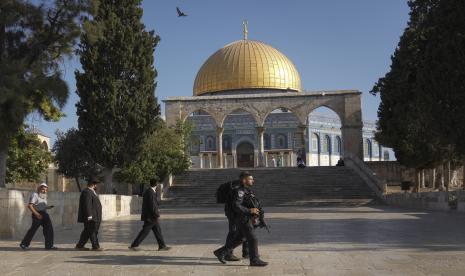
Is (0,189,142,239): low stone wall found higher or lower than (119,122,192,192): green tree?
lower

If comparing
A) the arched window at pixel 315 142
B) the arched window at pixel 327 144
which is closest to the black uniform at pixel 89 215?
the arched window at pixel 315 142

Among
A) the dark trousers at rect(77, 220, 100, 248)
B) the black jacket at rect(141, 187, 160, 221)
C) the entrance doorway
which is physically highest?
the entrance doorway

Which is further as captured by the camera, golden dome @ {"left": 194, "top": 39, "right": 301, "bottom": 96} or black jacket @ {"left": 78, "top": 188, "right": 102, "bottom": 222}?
golden dome @ {"left": 194, "top": 39, "right": 301, "bottom": 96}

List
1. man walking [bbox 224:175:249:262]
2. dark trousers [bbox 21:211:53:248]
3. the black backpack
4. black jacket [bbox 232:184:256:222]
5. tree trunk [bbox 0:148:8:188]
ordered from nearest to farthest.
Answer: black jacket [bbox 232:184:256:222]
man walking [bbox 224:175:249:262]
the black backpack
dark trousers [bbox 21:211:53:248]
tree trunk [bbox 0:148:8:188]

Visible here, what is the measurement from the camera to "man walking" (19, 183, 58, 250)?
9.73 meters

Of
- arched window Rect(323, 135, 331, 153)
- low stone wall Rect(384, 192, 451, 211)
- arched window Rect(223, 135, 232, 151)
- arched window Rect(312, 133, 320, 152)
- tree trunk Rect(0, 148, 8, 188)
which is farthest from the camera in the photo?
arched window Rect(323, 135, 331, 153)

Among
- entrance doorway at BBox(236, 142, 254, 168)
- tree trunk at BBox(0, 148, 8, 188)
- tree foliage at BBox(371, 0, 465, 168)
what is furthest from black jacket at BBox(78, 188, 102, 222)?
entrance doorway at BBox(236, 142, 254, 168)

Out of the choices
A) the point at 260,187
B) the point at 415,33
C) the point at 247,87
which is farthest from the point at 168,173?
the point at 247,87

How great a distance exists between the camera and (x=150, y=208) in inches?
372

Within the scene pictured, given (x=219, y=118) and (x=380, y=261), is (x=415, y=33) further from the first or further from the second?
(x=219, y=118)

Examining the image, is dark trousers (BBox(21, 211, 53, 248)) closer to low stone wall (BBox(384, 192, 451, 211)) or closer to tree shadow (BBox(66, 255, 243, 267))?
tree shadow (BBox(66, 255, 243, 267))

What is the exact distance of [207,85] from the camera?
4869 cm

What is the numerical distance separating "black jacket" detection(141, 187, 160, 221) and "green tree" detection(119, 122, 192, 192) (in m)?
15.4

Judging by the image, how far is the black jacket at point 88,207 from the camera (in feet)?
31.5
